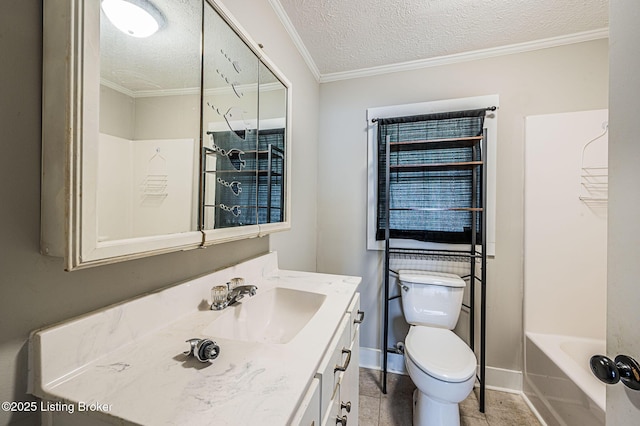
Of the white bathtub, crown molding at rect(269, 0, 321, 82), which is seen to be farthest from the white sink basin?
crown molding at rect(269, 0, 321, 82)

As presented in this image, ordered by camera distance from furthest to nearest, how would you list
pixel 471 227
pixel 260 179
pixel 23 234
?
pixel 471 227, pixel 260 179, pixel 23 234

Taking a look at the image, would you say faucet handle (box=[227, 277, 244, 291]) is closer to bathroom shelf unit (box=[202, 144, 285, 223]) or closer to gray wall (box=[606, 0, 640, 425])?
bathroom shelf unit (box=[202, 144, 285, 223])

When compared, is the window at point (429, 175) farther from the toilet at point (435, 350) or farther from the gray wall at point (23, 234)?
the gray wall at point (23, 234)

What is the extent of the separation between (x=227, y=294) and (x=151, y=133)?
578 millimetres

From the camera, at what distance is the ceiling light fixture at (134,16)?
1.84ft

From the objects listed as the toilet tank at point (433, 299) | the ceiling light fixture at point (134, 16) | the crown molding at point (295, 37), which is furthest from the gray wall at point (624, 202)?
the crown molding at point (295, 37)

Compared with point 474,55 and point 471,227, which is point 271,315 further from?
point 474,55

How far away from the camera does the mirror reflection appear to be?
0.56 metres

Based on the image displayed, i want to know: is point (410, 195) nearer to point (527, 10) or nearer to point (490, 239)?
point (490, 239)

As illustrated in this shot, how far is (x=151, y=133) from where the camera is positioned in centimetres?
70

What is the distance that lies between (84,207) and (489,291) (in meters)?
2.25

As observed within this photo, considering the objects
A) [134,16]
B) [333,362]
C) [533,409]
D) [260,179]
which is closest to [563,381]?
[533,409]

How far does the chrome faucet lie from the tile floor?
1236mm

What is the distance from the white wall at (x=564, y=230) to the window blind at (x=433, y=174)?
38cm
